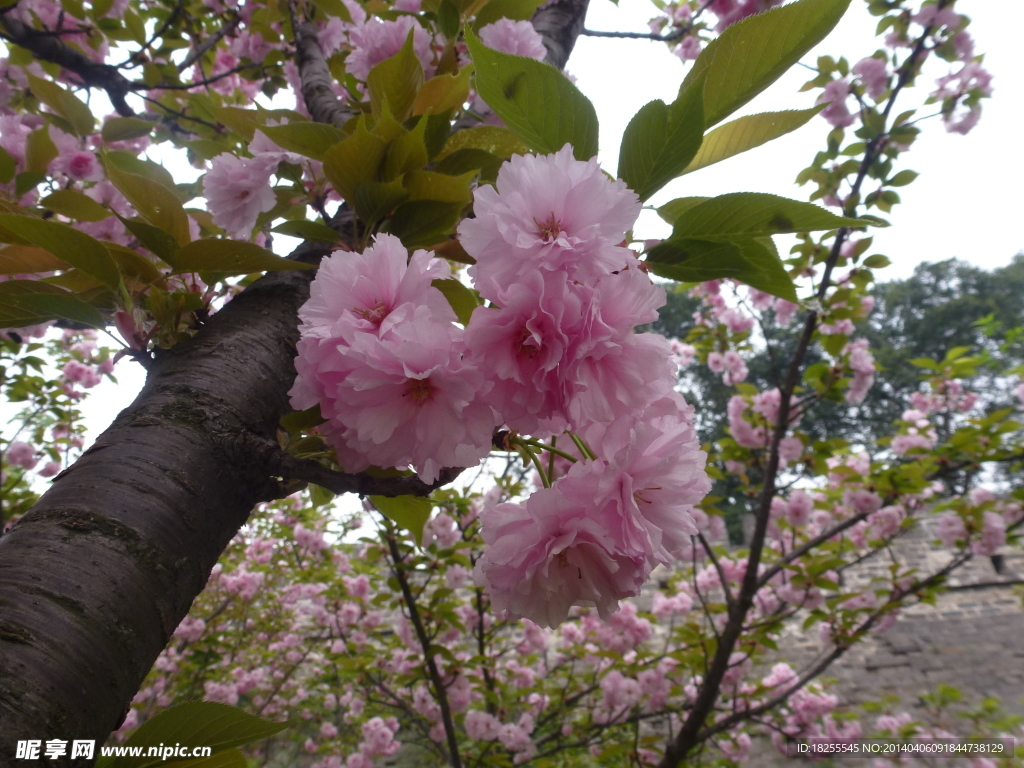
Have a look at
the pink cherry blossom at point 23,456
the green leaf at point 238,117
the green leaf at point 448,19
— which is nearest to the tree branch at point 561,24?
the green leaf at point 448,19

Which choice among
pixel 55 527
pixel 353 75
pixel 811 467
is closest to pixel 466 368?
pixel 55 527

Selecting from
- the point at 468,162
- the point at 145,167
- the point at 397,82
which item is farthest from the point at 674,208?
the point at 145,167

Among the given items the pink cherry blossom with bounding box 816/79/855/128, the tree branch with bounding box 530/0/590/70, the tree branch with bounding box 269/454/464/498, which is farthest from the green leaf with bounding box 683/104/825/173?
the pink cherry blossom with bounding box 816/79/855/128

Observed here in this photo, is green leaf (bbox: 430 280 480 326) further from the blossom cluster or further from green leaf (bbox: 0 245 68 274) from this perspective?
green leaf (bbox: 0 245 68 274)

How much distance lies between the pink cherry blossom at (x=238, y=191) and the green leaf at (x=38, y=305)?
0.90 ft

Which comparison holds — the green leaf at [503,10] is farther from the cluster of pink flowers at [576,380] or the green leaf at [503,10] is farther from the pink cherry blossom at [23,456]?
the pink cherry blossom at [23,456]

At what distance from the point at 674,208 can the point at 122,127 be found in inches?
64.5

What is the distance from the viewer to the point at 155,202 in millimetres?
715

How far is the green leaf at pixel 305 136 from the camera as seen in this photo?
741mm

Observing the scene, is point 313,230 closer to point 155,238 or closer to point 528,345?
point 155,238

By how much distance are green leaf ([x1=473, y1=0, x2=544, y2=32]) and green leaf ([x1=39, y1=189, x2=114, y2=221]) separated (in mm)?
772

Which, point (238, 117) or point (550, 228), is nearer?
point (550, 228)

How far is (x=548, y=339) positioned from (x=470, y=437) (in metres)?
0.11

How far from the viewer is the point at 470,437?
0.50 metres
